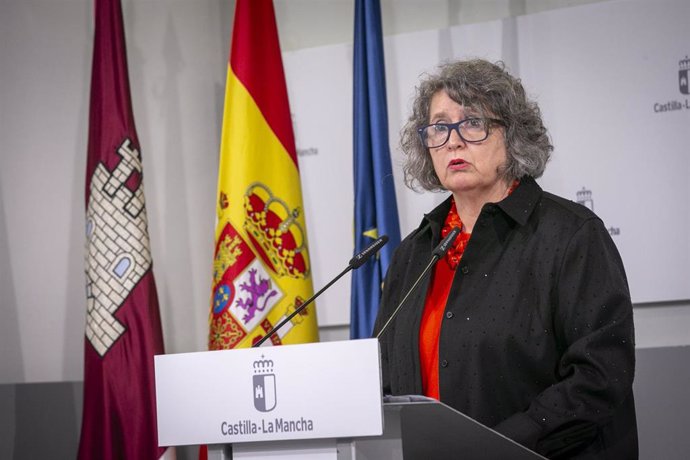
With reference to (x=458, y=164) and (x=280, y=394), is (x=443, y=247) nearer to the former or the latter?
(x=458, y=164)

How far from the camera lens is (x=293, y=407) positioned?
1312 mm

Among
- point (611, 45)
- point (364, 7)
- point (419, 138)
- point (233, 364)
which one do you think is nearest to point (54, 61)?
point (364, 7)

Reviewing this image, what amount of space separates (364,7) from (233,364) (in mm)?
2303

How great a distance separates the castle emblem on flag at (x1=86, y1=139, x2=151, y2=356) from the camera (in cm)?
308

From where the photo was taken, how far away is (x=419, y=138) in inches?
91.1

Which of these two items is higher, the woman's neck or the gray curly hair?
the gray curly hair

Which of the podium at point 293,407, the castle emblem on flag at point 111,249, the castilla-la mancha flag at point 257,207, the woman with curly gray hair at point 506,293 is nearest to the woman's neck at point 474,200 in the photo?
the woman with curly gray hair at point 506,293

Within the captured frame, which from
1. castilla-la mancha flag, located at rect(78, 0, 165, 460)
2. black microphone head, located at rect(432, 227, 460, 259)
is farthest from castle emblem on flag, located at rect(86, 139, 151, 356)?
black microphone head, located at rect(432, 227, 460, 259)

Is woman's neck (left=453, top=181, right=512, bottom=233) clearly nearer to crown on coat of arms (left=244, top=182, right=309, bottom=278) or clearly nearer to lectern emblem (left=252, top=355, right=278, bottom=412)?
lectern emblem (left=252, top=355, right=278, bottom=412)

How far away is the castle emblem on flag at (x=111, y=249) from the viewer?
10.1 ft

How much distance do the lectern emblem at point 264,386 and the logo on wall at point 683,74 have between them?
2.41 metres

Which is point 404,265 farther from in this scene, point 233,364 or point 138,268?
point 138,268

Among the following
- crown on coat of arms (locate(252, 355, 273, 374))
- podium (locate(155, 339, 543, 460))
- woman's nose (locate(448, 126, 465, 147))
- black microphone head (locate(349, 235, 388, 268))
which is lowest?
podium (locate(155, 339, 543, 460))

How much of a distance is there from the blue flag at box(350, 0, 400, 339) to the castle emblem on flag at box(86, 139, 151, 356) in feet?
2.80
